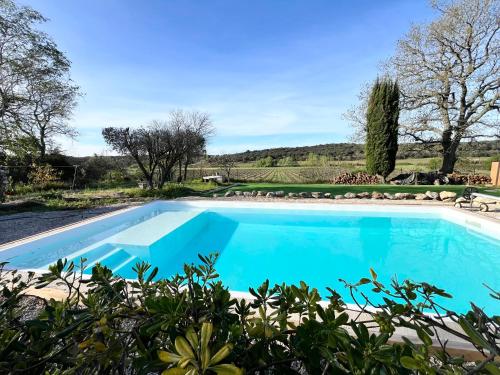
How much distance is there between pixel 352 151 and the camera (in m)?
27.5

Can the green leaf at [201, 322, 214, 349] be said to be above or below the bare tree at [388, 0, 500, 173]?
below

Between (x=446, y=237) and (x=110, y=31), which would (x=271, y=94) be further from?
(x=446, y=237)

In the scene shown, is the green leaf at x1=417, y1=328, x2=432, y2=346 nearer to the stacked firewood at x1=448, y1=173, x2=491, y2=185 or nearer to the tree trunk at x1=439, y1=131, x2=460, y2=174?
the tree trunk at x1=439, y1=131, x2=460, y2=174

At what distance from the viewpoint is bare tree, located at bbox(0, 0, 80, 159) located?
38.6 feet

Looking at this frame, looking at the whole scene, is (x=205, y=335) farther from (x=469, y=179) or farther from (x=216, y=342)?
(x=469, y=179)

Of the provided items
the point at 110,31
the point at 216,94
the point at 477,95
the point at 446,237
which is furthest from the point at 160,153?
the point at 477,95

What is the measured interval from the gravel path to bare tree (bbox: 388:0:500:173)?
55.2 ft

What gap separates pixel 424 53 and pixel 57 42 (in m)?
19.8

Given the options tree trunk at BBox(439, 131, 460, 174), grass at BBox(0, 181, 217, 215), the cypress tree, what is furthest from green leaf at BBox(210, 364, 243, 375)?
tree trunk at BBox(439, 131, 460, 174)

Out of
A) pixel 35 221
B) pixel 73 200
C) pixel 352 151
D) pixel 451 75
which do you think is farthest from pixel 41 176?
pixel 352 151

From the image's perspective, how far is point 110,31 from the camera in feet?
32.9

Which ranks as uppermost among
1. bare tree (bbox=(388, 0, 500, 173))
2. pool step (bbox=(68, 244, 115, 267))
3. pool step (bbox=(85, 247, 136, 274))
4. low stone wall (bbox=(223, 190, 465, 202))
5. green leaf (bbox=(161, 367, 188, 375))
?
bare tree (bbox=(388, 0, 500, 173))

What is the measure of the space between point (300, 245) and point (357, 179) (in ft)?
38.1

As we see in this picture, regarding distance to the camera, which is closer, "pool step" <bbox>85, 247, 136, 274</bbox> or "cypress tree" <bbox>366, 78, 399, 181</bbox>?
"pool step" <bbox>85, 247, 136, 274</bbox>
